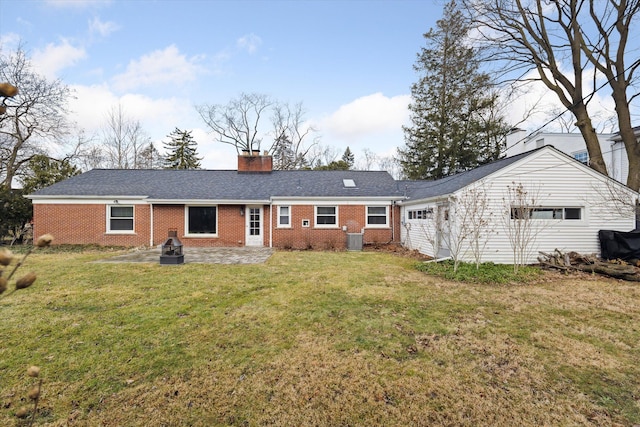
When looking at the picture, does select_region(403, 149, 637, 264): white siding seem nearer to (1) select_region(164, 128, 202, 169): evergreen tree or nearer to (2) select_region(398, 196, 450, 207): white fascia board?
(2) select_region(398, 196, 450, 207): white fascia board

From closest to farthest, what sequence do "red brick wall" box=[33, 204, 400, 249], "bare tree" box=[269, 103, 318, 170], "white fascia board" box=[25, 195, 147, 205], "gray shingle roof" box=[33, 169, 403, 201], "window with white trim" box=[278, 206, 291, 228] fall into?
"white fascia board" box=[25, 195, 147, 205], "red brick wall" box=[33, 204, 400, 249], "gray shingle roof" box=[33, 169, 403, 201], "window with white trim" box=[278, 206, 291, 228], "bare tree" box=[269, 103, 318, 170]

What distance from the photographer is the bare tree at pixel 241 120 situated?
99.0 feet

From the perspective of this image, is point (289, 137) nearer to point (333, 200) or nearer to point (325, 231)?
point (333, 200)

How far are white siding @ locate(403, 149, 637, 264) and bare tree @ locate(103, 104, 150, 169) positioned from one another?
3299cm

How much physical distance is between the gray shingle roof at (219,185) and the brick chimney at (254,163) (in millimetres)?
363

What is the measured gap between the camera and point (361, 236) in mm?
14102

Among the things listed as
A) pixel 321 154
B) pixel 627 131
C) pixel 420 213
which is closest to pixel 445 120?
pixel 627 131

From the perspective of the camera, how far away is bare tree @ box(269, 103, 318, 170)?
32.1 meters

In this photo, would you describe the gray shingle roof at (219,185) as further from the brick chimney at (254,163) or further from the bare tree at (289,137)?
the bare tree at (289,137)

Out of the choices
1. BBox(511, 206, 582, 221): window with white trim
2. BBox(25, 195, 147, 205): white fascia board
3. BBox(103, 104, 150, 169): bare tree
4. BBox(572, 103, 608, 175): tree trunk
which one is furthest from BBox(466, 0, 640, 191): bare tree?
BBox(103, 104, 150, 169): bare tree

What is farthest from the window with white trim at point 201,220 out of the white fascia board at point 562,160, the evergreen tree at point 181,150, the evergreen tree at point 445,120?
the evergreen tree at point 181,150

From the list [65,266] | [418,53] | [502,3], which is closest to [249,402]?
[65,266]

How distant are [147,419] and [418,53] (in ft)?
93.3

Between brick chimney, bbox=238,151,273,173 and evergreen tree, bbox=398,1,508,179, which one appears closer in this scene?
brick chimney, bbox=238,151,273,173
